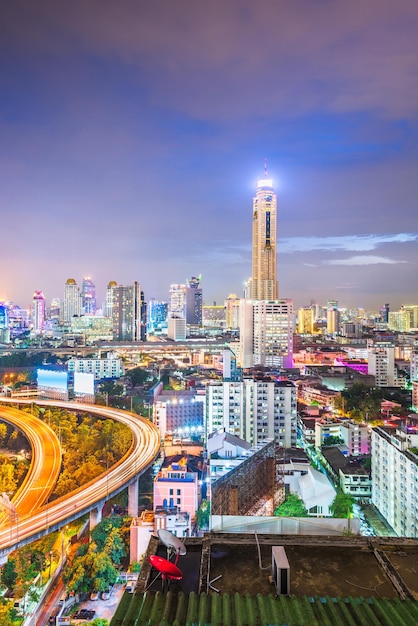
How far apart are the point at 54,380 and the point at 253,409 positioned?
204 inches

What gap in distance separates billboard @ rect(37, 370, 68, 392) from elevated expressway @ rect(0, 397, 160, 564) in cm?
235

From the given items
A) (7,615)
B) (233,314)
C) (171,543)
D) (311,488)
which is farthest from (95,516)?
(233,314)

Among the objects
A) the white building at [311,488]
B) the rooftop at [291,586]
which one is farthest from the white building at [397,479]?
the rooftop at [291,586]

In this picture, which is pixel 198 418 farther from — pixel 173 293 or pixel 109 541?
pixel 173 293

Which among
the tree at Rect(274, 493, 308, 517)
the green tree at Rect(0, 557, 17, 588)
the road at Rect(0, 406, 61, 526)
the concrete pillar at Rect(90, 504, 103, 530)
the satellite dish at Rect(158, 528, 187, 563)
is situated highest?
the satellite dish at Rect(158, 528, 187, 563)

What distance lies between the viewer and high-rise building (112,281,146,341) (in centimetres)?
2089

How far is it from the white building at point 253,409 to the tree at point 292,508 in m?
2.22

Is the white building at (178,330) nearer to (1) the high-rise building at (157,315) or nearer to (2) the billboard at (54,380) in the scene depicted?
(1) the high-rise building at (157,315)

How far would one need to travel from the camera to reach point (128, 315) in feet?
69.9

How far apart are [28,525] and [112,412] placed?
3.86m

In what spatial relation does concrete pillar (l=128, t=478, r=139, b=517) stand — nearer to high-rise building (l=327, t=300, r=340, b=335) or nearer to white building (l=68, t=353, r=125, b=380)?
white building (l=68, t=353, r=125, b=380)

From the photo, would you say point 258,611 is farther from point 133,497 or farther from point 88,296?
point 88,296

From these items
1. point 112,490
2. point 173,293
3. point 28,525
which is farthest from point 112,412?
point 173,293

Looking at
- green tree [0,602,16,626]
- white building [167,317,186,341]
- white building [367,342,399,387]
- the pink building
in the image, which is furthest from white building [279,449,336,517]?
white building [167,317,186,341]
